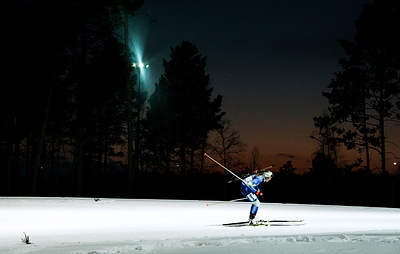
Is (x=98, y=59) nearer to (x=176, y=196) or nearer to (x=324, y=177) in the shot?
(x=176, y=196)

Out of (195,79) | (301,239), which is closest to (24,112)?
(195,79)

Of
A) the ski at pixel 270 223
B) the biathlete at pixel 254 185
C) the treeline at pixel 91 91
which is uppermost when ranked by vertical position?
the treeline at pixel 91 91

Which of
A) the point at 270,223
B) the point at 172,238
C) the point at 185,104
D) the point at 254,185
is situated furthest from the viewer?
the point at 185,104

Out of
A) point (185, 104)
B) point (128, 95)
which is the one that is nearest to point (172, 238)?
point (128, 95)

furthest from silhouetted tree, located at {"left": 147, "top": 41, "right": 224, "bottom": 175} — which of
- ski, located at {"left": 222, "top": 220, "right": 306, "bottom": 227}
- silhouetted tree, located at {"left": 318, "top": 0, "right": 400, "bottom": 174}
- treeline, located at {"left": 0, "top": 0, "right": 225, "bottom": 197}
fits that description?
ski, located at {"left": 222, "top": 220, "right": 306, "bottom": 227}

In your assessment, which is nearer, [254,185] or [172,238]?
[172,238]

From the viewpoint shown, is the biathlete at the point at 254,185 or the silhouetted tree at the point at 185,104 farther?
the silhouetted tree at the point at 185,104

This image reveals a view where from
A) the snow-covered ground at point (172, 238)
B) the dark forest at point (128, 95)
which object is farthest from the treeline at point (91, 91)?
the snow-covered ground at point (172, 238)

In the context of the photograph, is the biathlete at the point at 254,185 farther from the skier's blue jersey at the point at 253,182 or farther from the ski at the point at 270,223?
the ski at the point at 270,223

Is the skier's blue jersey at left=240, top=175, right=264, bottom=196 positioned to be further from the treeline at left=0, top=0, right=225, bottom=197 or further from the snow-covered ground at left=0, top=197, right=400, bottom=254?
the treeline at left=0, top=0, right=225, bottom=197

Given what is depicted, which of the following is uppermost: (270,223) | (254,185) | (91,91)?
(91,91)

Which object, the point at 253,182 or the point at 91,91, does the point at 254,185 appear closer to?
the point at 253,182

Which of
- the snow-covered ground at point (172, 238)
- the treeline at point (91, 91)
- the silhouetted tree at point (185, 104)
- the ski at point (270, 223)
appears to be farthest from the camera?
the silhouetted tree at point (185, 104)

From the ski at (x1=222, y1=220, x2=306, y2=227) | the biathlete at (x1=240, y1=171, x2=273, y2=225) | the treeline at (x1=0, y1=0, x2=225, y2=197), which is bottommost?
the ski at (x1=222, y1=220, x2=306, y2=227)
